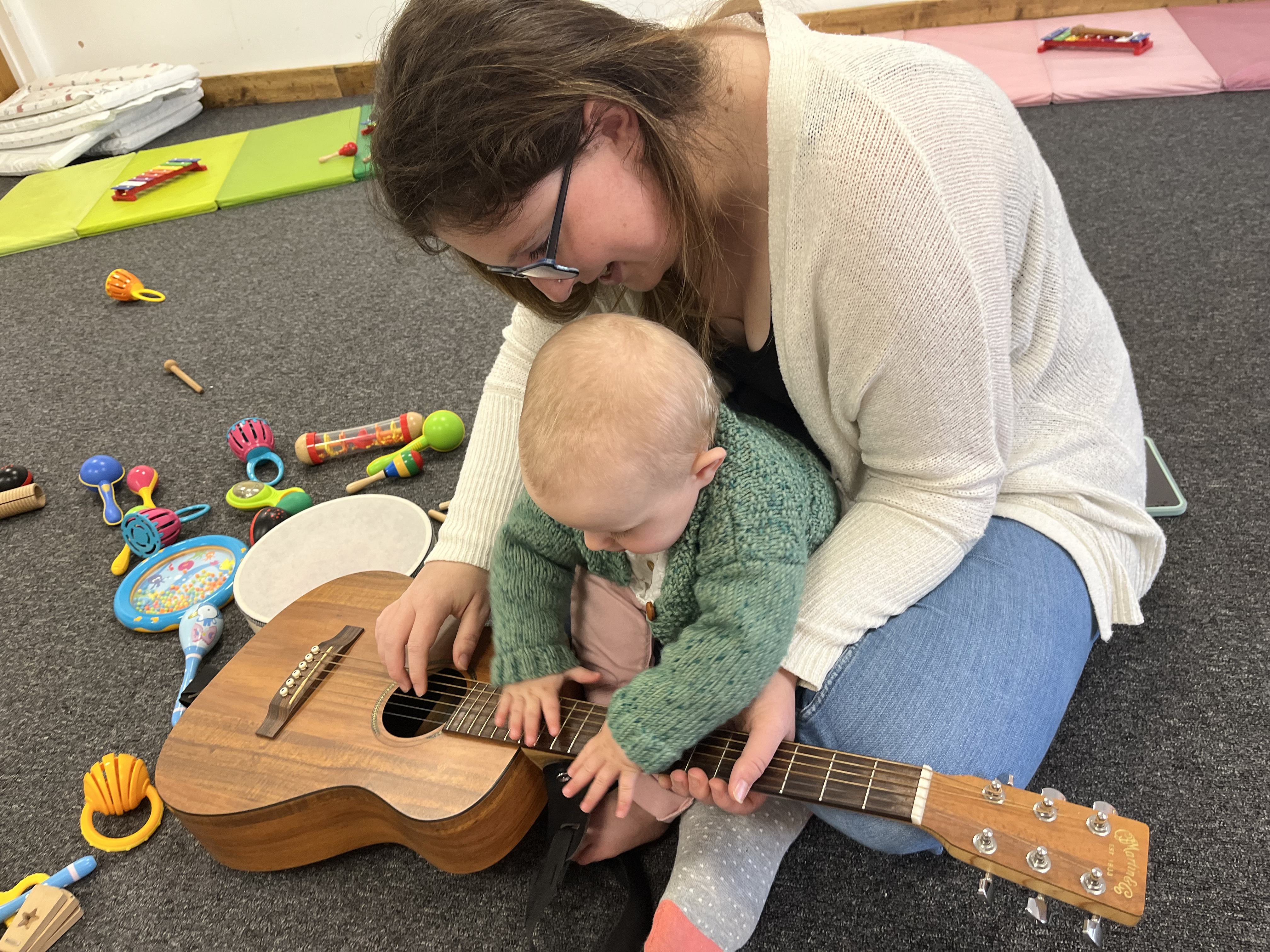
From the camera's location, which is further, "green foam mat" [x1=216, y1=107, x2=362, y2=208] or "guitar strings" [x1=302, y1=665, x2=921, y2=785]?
"green foam mat" [x1=216, y1=107, x2=362, y2=208]

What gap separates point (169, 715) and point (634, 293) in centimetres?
85

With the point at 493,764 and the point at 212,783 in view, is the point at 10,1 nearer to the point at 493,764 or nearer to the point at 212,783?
the point at 212,783

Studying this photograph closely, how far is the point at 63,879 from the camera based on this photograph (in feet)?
3.11

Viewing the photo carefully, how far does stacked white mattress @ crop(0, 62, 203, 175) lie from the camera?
2758mm

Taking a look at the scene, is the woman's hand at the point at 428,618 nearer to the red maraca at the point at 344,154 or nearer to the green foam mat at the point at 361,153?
the green foam mat at the point at 361,153

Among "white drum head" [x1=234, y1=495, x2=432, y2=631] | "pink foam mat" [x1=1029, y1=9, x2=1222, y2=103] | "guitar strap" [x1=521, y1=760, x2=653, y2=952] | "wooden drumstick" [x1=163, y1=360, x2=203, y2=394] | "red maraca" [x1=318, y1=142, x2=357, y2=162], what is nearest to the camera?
"guitar strap" [x1=521, y1=760, x2=653, y2=952]

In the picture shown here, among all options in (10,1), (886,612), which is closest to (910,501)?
(886,612)

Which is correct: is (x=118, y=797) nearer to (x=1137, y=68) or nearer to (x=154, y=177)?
(x=154, y=177)

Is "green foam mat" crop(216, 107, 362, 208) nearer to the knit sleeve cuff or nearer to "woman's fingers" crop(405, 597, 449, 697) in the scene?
"woman's fingers" crop(405, 597, 449, 697)

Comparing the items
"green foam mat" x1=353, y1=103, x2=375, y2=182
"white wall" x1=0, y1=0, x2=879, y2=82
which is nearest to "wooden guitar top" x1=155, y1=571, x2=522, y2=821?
"green foam mat" x1=353, y1=103, x2=375, y2=182

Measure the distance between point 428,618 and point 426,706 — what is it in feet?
0.32

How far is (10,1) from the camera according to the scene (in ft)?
9.89

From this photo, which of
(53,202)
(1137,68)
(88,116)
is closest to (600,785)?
(1137,68)

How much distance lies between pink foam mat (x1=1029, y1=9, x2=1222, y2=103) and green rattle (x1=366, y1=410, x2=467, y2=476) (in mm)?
1874
